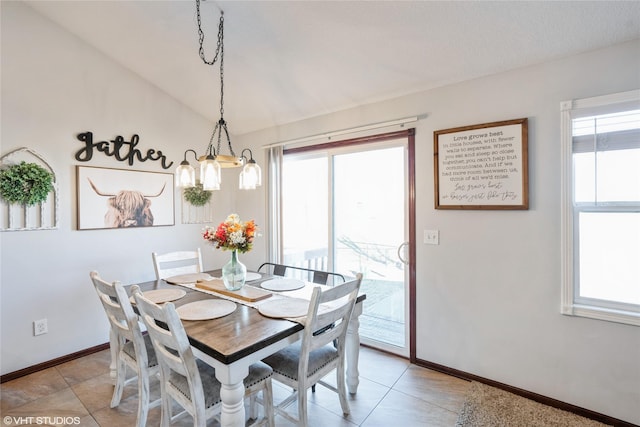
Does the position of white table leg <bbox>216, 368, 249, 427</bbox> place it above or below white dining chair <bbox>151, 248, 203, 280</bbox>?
below

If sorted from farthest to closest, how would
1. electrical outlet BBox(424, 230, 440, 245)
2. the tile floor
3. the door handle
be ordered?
the door handle, electrical outlet BBox(424, 230, 440, 245), the tile floor

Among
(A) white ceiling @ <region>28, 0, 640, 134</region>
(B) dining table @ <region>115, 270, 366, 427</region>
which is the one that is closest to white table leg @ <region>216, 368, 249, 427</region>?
(B) dining table @ <region>115, 270, 366, 427</region>

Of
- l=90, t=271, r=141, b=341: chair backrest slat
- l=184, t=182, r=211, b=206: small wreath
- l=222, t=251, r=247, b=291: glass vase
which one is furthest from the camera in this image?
l=184, t=182, r=211, b=206: small wreath

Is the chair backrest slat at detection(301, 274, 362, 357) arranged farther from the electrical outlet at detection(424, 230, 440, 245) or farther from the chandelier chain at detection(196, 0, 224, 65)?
the chandelier chain at detection(196, 0, 224, 65)

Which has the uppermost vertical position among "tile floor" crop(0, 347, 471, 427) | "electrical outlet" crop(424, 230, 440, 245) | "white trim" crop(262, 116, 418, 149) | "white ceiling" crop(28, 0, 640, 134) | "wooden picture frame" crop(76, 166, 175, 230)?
"white ceiling" crop(28, 0, 640, 134)

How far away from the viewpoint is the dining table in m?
1.38

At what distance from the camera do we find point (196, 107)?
374 centimetres

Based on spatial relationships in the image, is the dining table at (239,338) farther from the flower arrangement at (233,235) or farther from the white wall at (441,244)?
the white wall at (441,244)

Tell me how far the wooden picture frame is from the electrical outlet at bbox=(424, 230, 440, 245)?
9.20 ft

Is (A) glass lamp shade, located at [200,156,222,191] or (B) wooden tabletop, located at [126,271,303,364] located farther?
(A) glass lamp shade, located at [200,156,222,191]

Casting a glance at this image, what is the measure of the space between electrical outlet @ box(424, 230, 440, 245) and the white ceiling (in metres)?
1.22

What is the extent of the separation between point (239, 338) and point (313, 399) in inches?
43.6

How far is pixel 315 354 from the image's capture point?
193cm

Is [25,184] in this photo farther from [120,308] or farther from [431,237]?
[431,237]
